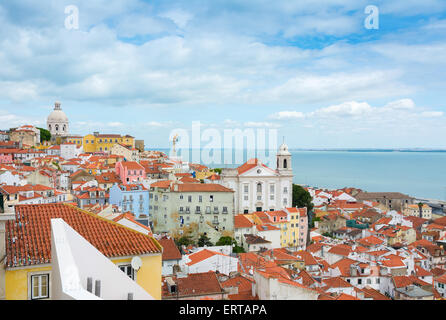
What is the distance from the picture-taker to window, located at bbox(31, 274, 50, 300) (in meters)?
4.43

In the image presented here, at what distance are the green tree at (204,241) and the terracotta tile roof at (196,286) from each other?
12.5m

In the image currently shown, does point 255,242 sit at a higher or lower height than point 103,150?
lower

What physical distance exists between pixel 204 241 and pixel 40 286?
63.2 feet

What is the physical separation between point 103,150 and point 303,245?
3723cm

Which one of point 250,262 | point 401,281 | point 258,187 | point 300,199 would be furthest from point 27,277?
point 300,199

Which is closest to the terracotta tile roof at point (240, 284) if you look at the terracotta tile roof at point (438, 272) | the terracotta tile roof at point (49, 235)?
the terracotta tile roof at point (49, 235)

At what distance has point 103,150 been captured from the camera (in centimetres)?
5597

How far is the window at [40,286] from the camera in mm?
4426

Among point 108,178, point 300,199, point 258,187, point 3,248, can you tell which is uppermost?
point 3,248

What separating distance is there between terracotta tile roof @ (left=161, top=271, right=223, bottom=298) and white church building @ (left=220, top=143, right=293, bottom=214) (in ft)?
73.9

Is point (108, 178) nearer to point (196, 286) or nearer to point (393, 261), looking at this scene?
point (393, 261)

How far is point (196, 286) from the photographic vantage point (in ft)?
32.7
